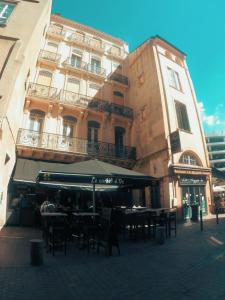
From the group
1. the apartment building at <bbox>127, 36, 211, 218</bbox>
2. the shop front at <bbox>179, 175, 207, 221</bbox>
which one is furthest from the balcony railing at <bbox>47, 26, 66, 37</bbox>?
the shop front at <bbox>179, 175, 207, 221</bbox>

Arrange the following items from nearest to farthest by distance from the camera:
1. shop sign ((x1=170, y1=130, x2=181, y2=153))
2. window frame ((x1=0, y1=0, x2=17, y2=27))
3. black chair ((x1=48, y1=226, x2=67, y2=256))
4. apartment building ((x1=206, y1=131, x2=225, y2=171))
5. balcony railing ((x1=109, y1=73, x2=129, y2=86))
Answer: black chair ((x1=48, y1=226, x2=67, y2=256)) → window frame ((x1=0, y1=0, x2=17, y2=27)) → shop sign ((x1=170, y1=130, x2=181, y2=153)) → balcony railing ((x1=109, y1=73, x2=129, y2=86)) → apartment building ((x1=206, y1=131, x2=225, y2=171))

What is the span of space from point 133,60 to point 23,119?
1194 cm

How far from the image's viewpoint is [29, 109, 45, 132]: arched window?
1342cm

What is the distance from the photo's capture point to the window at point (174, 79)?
17.0m

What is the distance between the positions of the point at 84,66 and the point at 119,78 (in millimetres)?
3432

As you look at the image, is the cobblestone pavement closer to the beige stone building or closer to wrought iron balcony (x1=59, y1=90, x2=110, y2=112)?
the beige stone building

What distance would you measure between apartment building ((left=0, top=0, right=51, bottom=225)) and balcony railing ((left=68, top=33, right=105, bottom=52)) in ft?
12.2

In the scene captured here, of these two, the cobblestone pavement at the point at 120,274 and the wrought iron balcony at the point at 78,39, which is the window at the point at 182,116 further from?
the cobblestone pavement at the point at 120,274

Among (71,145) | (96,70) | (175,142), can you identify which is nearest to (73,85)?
(96,70)

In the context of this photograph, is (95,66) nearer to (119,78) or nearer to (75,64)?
(75,64)

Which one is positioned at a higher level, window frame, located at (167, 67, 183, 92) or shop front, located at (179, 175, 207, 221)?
window frame, located at (167, 67, 183, 92)

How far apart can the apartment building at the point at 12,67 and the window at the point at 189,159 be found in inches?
430

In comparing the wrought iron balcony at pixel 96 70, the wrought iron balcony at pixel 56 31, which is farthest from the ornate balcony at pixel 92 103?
the wrought iron balcony at pixel 56 31

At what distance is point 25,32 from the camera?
11844mm
